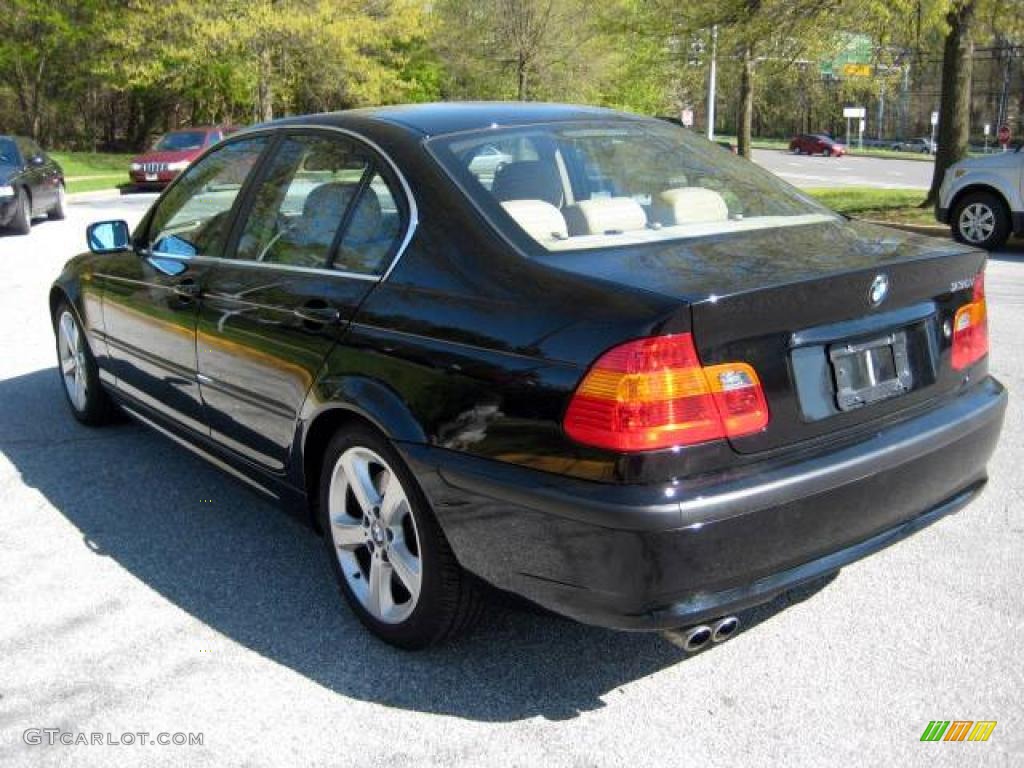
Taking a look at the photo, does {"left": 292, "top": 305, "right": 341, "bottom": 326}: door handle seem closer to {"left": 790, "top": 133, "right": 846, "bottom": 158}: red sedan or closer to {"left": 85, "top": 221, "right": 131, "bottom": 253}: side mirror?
{"left": 85, "top": 221, "right": 131, "bottom": 253}: side mirror

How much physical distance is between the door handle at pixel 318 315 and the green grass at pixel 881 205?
1171 cm

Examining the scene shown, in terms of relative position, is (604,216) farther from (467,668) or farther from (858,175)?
(858,175)

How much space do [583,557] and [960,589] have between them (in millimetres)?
1691

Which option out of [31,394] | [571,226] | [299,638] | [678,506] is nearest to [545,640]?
[299,638]

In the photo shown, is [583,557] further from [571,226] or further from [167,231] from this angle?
[167,231]

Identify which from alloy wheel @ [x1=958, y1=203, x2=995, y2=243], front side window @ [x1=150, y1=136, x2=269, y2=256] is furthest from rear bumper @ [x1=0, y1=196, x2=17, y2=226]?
alloy wheel @ [x1=958, y1=203, x2=995, y2=243]

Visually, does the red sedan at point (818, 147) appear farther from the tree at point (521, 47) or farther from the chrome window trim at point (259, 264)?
the chrome window trim at point (259, 264)

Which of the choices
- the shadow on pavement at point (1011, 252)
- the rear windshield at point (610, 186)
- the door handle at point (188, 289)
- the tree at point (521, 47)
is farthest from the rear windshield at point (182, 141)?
the rear windshield at point (610, 186)

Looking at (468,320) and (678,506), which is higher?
(468,320)

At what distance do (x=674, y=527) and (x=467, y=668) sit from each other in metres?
1.00

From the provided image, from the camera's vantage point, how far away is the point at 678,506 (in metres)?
2.47

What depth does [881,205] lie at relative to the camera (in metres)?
17.3

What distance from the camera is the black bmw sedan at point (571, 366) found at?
2.54 metres

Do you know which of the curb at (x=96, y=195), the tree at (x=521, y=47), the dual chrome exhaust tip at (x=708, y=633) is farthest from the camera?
the tree at (x=521, y=47)
